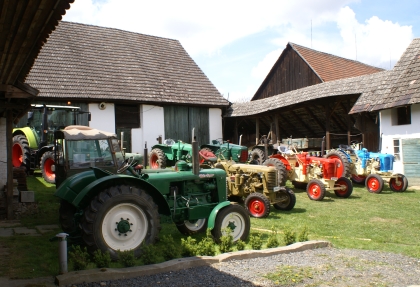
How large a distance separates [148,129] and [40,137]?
6527 mm

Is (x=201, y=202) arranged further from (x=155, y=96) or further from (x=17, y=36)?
(x=155, y=96)

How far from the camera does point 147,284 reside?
4500 mm

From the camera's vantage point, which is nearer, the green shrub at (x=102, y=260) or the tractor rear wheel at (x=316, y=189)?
the green shrub at (x=102, y=260)

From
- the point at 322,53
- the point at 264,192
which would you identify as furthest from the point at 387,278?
the point at 322,53

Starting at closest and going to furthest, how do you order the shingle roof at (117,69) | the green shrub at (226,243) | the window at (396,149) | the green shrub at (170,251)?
the green shrub at (170,251) → the green shrub at (226,243) → the window at (396,149) → the shingle roof at (117,69)

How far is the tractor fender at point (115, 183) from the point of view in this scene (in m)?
5.25

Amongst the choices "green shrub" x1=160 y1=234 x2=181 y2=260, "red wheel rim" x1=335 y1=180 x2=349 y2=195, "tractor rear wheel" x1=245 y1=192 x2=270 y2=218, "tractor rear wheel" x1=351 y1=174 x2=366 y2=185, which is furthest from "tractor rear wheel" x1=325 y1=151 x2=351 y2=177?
"green shrub" x1=160 y1=234 x2=181 y2=260

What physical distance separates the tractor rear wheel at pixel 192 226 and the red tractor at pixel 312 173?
14.1 feet

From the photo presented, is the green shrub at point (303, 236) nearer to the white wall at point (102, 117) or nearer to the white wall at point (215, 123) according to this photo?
the white wall at point (102, 117)

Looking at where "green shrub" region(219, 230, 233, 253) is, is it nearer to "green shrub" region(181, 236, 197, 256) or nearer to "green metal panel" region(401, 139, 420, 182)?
"green shrub" region(181, 236, 197, 256)

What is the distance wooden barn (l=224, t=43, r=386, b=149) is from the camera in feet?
56.1

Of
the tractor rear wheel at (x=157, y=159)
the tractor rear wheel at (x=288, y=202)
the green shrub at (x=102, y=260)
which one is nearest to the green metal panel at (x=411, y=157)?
the tractor rear wheel at (x=288, y=202)

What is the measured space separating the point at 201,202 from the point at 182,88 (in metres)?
14.3

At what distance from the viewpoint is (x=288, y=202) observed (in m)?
9.47
